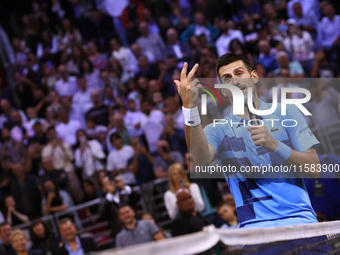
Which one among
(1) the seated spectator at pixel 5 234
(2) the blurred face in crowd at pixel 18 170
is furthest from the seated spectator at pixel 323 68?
(1) the seated spectator at pixel 5 234

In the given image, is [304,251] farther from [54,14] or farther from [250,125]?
[54,14]

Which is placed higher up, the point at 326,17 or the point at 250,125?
the point at 326,17

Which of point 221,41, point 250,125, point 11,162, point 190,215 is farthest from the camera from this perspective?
point 221,41

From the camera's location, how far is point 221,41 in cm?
1228

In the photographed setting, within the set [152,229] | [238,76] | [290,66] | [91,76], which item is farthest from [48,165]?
[238,76]

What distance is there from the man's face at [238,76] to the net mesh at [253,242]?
0.92 metres

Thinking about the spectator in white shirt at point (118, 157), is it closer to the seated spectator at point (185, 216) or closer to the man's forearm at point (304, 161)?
the seated spectator at point (185, 216)

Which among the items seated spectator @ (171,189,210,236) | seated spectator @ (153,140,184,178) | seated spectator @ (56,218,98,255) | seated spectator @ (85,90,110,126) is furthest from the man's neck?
seated spectator @ (85,90,110,126)

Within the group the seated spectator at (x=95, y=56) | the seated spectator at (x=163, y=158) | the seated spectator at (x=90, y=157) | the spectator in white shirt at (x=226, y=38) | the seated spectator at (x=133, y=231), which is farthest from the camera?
the seated spectator at (x=95, y=56)

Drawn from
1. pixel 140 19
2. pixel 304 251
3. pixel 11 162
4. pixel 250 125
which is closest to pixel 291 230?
pixel 304 251

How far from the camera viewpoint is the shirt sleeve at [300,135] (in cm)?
326

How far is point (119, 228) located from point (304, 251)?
580 centimetres

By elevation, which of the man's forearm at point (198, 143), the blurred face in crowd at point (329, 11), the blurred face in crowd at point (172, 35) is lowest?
the man's forearm at point (198, 143)

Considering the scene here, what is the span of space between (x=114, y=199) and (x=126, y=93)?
4.07 m
